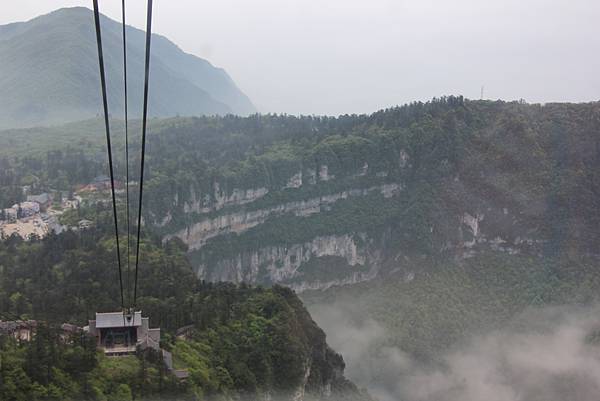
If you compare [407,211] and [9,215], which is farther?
[407,211]

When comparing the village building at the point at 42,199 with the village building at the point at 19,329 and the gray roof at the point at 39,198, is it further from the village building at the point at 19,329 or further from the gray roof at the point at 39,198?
the village building at the point at 19,329

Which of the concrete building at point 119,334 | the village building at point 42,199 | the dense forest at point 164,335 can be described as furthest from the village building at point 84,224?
the concrete building at point 119,334

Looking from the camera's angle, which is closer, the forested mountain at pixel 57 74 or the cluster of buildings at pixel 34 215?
the cluster of buildings at pixel 34 215

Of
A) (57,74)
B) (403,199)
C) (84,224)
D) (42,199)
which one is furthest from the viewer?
(57,74)

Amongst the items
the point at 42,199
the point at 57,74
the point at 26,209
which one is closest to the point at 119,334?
the point at 26,209

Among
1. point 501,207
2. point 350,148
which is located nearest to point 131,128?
point 350,148

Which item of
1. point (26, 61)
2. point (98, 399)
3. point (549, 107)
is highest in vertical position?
point (26, 61)

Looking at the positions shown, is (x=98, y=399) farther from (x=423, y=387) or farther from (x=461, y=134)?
(x=461, y=134)

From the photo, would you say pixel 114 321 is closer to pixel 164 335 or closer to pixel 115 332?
pixel 115 332

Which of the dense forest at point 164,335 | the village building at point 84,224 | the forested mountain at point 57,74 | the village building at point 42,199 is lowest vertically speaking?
the dense forest at point 164,335
